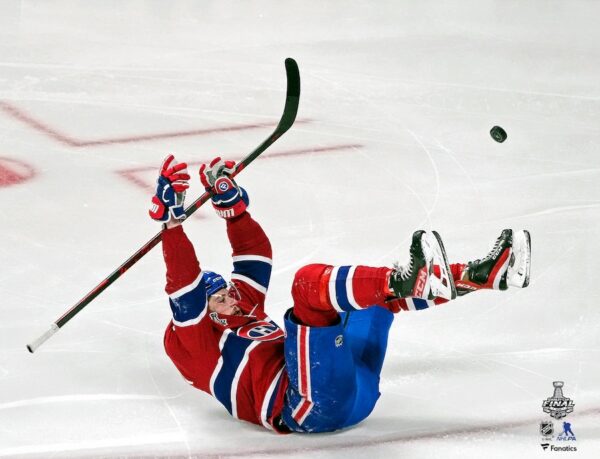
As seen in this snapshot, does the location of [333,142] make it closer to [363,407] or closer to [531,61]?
[531,61]

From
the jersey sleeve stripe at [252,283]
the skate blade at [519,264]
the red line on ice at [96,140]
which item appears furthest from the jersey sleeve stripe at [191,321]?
the red line on ice at [96,140]

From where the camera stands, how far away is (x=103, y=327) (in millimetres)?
4078

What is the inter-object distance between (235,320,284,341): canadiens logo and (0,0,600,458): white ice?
25 centimetres

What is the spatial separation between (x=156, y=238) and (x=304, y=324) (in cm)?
72

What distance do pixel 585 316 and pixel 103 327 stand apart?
1.66 metres

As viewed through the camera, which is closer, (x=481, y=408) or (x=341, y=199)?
(x=481, y=408)

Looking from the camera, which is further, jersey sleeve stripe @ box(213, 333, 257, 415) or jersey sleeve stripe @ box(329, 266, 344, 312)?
jersey sleeve stripe @ box(213, 333, 257, 415)

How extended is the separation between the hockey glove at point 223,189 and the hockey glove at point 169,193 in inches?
13.6

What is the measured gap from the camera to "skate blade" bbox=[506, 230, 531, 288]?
124 inches

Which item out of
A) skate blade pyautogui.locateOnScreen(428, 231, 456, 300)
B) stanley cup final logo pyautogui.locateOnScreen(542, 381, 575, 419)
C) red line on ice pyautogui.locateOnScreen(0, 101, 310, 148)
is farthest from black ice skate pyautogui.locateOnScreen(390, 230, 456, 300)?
red line on ice pyautogui.locateOnScreen(0, 101, 310, 148)

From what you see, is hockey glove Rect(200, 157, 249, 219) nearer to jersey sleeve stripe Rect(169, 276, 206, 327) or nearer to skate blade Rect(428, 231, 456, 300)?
jersey sleeve stripe Rect(169, 276, 206, 327)

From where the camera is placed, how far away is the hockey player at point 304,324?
10.1 ft

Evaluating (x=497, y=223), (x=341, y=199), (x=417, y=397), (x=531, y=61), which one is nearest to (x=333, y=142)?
(x=341, y=199)

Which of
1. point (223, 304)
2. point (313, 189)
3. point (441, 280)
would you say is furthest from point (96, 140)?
point (441, 280)
